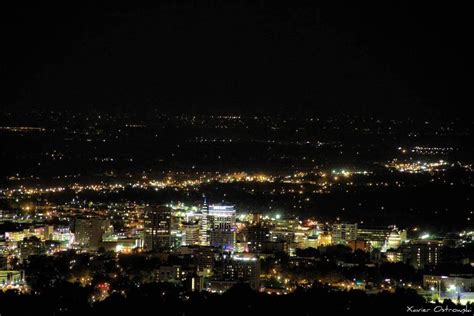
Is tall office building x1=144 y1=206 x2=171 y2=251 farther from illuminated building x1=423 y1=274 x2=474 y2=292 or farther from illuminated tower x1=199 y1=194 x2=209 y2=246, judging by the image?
illuminated building x1=423 y1=274 x2=474 y2=292

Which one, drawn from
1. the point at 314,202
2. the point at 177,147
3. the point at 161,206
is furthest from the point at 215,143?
the point at 161,206

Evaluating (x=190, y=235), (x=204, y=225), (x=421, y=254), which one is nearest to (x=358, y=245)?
(x=421, y=254)

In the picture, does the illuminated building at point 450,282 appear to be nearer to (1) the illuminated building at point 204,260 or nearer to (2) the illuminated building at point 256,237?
(1) the illuminated building at point 204,260

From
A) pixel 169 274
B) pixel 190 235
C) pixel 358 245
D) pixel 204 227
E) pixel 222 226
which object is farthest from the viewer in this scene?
pixel 204 227

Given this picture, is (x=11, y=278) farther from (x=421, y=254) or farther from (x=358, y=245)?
(x=358, y=245)

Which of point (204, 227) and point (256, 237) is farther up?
point (204, 227)

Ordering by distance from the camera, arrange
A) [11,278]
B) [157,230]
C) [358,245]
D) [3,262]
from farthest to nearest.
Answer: [157,230] < [358,245] < [3,262] < [11,278]

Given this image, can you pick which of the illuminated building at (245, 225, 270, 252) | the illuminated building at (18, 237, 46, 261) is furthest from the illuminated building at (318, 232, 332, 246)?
the illuminated building at (18, 237, 46, 261)
